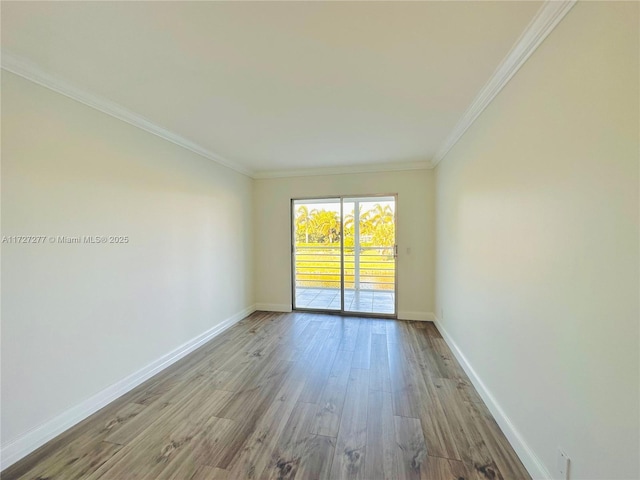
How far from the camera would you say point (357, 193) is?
414 cm

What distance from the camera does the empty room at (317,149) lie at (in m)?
1.05

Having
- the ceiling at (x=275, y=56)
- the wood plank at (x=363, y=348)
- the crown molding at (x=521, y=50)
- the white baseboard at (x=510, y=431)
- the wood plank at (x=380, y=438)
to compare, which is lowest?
the wood plank at (x=380, y=438)

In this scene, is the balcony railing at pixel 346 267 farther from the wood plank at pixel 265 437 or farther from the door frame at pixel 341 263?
the wood plank at pixel 265 437

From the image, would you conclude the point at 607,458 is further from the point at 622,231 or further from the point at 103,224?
the point at 103,224

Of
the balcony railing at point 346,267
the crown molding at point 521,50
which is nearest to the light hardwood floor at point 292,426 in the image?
the balcony railing at point 346,267

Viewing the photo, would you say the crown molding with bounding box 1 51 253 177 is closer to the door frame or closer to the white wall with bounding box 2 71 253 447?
the white wall with bounding box 2 71 253 447

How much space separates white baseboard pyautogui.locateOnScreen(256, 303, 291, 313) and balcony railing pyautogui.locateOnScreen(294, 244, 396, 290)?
17.4 inches

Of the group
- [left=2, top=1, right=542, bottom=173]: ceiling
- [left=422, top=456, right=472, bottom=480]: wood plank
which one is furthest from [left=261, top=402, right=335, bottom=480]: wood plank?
[left=2, top=1, right=542, bottom=173]: ceiling

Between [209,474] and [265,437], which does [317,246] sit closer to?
[265,437]

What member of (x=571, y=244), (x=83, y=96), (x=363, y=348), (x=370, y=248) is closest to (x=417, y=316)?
(x=370, y=248)

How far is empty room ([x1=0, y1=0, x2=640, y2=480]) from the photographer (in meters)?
1.05

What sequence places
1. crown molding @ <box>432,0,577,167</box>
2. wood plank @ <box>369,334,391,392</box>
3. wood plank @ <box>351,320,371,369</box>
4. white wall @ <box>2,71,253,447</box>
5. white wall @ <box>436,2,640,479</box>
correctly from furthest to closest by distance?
wood plank @ <box>351,320,371,369</box>, wood plank @ <box>369,334,391,392</box>, white wall @ <box>2,71,253,447</box>, crown molding @ <box>432,0,577,167</box>, white wall @ <box>436,2,640,479</box>

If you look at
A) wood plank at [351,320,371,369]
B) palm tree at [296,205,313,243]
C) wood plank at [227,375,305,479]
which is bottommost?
wood plank at [227,375,305,479]

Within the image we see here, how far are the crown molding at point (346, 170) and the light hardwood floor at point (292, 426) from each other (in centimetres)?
259
